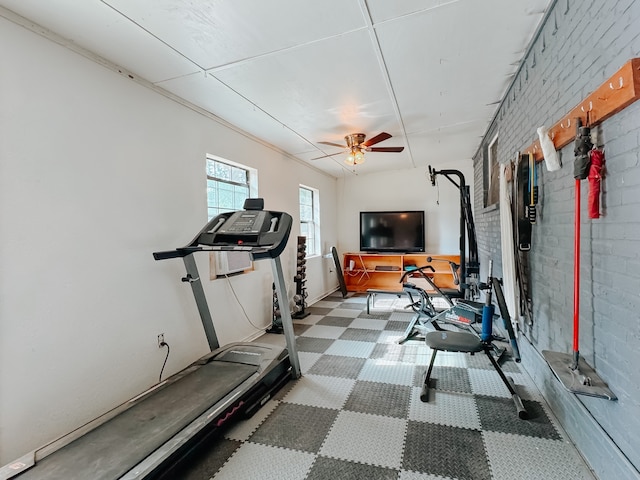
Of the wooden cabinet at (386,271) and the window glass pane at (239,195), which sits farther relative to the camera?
the wooden cabinet at (386,271)

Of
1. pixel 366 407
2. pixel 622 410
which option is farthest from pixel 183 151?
pixel 622 410

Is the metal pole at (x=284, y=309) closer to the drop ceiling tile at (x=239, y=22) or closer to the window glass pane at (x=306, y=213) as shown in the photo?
the drop ceiling tile at (x=239, y=22)

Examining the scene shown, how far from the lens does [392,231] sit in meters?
6.25

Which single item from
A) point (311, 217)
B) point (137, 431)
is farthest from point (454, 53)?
point (311, 217)

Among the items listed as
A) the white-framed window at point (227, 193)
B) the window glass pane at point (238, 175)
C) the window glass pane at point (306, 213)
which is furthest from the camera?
the window glass pane at point (306, 213)

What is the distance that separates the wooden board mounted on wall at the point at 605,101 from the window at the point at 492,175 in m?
2.15

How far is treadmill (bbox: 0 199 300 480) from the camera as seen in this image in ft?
4.80

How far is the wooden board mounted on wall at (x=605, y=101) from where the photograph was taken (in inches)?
44.5

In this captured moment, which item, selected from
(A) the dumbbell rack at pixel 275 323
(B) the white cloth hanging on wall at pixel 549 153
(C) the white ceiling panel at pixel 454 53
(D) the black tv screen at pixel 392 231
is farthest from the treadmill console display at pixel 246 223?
(D) the black tv screen at pixel 392 231

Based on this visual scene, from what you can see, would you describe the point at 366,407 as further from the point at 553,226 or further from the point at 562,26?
the point at 562,26

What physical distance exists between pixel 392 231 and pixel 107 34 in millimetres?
5275

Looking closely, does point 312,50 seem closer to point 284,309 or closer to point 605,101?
point 605,101

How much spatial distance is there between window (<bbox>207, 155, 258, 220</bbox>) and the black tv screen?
309 centimetres

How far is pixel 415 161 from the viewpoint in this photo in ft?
18.6
